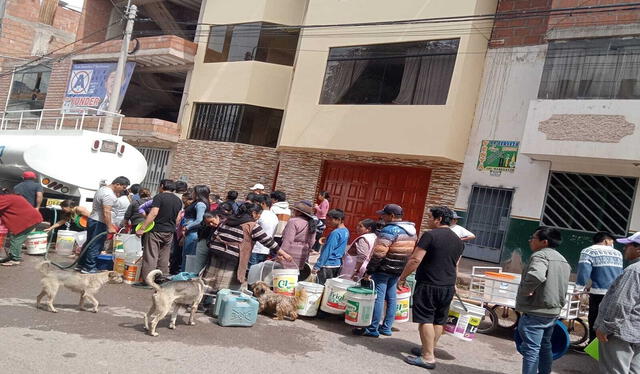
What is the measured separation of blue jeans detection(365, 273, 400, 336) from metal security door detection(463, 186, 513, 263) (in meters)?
6.67

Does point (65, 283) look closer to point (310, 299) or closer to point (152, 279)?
point (152, 279)

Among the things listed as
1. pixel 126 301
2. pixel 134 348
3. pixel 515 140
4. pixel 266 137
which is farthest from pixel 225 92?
pixel 134 348

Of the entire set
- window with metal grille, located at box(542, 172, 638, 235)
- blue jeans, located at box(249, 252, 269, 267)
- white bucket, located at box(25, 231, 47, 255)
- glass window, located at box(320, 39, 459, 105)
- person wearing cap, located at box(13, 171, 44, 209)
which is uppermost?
glass window, located at box(320, 39, 459, 105)

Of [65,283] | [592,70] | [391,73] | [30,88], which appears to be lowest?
[65,283]

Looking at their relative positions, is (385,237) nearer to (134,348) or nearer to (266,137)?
(134,348)

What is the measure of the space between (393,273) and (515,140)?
761 cm

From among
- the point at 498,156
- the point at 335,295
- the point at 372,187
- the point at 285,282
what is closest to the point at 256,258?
the point at 285,282

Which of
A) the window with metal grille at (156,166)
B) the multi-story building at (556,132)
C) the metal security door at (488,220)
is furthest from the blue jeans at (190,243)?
the window with metal grille at (156,166)

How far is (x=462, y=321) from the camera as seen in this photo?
6.40m

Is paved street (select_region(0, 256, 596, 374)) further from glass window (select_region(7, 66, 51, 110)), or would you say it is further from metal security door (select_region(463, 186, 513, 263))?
glass window (select_region(7, 66, 51, 110))

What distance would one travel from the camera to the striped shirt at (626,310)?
4527mm

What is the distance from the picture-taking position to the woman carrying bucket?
7.05 metres

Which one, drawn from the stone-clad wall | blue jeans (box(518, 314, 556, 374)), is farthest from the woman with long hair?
the stone-clad wall

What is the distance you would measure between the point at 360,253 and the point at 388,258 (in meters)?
0.53
